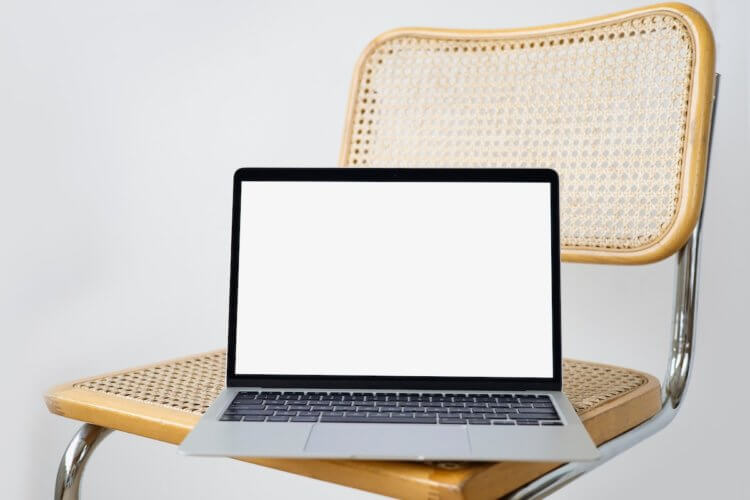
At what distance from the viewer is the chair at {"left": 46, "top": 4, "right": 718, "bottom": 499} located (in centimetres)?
63

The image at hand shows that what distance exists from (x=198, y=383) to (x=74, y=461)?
0.39 feet

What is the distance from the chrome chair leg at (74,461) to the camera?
65cm

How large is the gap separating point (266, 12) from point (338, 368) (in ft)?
2.22

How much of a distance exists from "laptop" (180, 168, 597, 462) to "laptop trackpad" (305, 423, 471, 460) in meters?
0.05

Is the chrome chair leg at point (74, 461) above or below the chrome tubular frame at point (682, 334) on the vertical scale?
below

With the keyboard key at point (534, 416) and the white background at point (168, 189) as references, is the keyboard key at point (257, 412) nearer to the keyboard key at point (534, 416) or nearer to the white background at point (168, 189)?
the keyboard key at point (534, 416)

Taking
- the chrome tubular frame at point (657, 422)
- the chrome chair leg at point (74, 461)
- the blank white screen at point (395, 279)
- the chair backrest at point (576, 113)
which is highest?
the chair backrest at point (576, 113)

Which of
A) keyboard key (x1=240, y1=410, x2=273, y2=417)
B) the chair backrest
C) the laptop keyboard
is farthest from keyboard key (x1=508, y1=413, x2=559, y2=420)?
the chair backrest

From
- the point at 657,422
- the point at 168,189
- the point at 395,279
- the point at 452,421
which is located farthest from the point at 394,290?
the point at 168,189

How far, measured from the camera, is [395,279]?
0.60 m

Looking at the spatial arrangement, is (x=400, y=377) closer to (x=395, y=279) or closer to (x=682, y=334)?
(x=395, y=279)

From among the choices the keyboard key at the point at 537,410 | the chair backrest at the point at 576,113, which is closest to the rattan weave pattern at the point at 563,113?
the chair backrest at the point at 576,113

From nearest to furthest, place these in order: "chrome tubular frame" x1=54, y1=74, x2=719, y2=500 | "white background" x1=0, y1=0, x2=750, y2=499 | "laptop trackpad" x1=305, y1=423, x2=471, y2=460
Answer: "laptop trackpad" x1=305, y1=423, x2=471, y2=460 → "chrome tubular frame" x1=54, y1=74, x2=719, y2=500 → "white background" x1=0, y1=0, x2=750, y2=499

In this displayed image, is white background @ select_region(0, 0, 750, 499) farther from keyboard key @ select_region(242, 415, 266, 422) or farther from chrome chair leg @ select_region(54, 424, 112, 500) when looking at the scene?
keyboard key @ select_region(242, 415, 266, 422)
